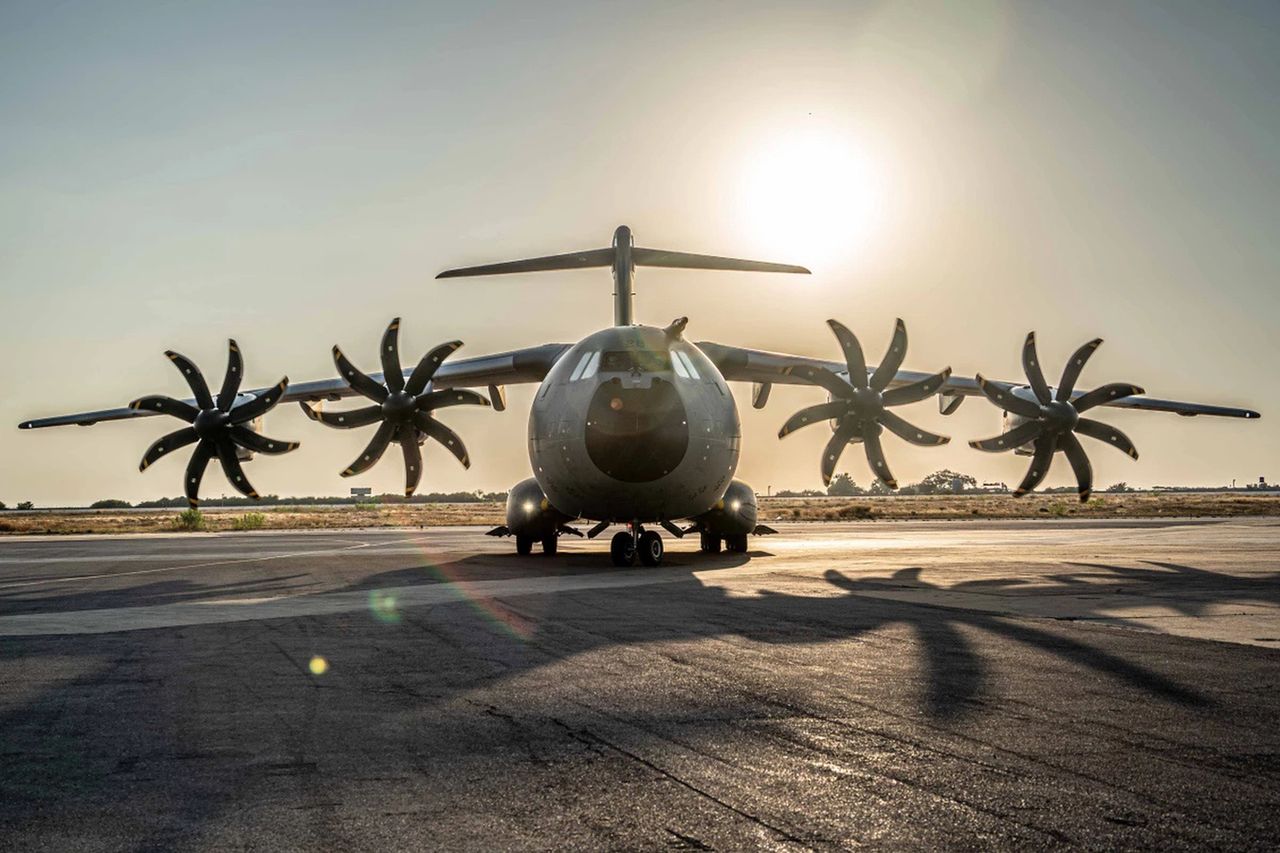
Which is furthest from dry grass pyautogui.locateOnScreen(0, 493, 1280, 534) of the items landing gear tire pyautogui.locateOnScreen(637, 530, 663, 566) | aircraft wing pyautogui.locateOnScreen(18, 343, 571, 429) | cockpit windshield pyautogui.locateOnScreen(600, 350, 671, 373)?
cockpit windshield pyautogui.locateOnScreen(600, 350, 671, 373)

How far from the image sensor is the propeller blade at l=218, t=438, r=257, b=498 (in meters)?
26.7

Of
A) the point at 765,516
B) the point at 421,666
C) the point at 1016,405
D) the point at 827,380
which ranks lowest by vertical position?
the point at 765,516

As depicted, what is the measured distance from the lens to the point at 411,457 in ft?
84.7

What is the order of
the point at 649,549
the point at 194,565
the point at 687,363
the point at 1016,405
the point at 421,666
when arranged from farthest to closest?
1. the point at 1016,405
2. the point at 194,565
3. the point at 649,549
4. the point at 687,363
5. the point at 421,666

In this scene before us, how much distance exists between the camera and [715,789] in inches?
179

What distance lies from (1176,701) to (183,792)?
18.2ft

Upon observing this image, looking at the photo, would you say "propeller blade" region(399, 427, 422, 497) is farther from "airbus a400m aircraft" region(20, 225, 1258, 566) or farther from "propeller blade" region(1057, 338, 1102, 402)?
"propeller blade" region(1057, 338, 1102, 402)

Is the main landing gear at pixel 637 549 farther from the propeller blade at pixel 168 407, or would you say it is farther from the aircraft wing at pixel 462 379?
the propeller blade at pixel 168 407

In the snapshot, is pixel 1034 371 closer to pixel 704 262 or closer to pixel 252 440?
pixel 704 262

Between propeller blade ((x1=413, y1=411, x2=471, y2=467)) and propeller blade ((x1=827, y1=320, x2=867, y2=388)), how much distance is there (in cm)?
903

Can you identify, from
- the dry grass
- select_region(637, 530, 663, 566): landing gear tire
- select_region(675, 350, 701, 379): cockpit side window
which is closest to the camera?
select_region(675, 350, 701, 379): cockpit side window

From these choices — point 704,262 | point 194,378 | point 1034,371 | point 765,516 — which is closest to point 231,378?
point 194,378

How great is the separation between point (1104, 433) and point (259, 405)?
835 inches

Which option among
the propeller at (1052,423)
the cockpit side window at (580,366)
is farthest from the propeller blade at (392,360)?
the propeller at (1052,423)
